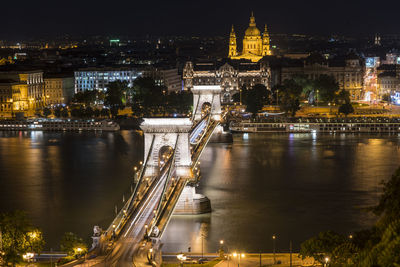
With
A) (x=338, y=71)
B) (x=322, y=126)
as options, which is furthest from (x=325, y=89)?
(x=322, y=126)

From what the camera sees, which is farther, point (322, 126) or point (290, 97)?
point (290, 97)

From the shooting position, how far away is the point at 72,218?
14242 mm

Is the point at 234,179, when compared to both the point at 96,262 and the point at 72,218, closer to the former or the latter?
the point at 72,218

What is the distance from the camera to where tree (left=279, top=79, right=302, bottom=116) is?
32.7m

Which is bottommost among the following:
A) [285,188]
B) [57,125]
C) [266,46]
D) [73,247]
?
[285,188]

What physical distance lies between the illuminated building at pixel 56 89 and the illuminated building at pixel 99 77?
1.27m

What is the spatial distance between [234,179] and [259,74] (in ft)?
78.0

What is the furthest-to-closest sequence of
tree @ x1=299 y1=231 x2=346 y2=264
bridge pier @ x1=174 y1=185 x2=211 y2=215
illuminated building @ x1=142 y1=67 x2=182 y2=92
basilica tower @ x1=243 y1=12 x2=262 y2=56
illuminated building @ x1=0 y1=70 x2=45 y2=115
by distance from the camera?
basilica tower @ x1=243 y1=12 x2=262 y2=56 < illuminated building @ x1=142 y1=67 x2=182 y2=92 < illuminated building @ x1=0 y1=70 x2=45 y2=115 < bridge pier @ x1=174 y1=185 x2=211 y2=215 < tree @ x1=299 y1=231 x2=346 y2=264

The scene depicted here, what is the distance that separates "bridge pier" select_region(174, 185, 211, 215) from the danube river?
19 cm

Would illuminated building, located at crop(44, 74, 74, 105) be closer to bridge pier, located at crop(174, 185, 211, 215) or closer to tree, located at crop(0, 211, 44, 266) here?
bridge pier, located at crop(174, 185, 211, 215)

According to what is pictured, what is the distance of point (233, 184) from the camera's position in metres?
17.7

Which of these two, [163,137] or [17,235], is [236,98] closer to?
[163,137]

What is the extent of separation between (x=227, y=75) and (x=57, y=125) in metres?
13.3

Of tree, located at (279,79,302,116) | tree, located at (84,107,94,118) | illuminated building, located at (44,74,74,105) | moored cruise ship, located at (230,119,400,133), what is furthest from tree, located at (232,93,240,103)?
moored cruise ship, located at (230,119,400,133)
